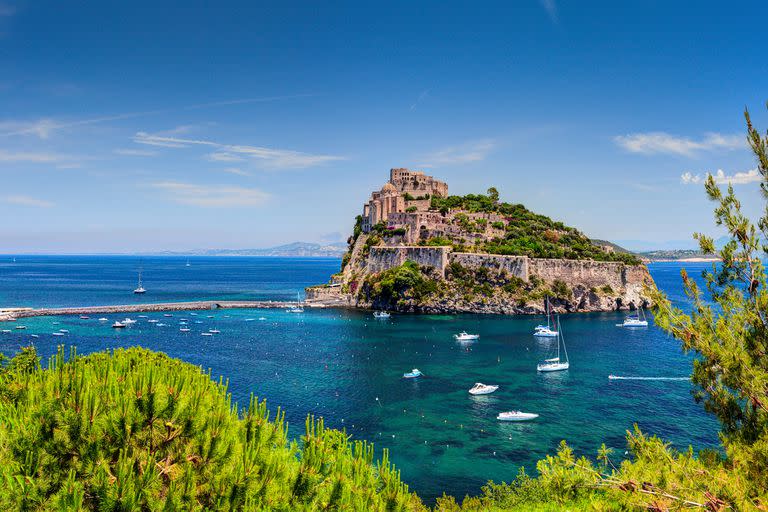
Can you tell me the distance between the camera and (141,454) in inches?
311

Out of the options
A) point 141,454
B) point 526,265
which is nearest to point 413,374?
point 141,454

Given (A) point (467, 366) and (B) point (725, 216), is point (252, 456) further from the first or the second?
(A) point (467, 366)

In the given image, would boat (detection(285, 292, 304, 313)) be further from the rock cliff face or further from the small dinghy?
the small dinghy

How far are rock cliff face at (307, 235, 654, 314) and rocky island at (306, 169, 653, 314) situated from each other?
0.15 m

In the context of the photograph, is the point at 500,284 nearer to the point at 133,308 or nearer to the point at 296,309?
the point at 296,309

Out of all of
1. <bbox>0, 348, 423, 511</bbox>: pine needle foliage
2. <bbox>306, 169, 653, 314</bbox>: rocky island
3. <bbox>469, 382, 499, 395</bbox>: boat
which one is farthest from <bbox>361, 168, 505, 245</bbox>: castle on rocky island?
<bbox>0, 348, 423, 511</bbox>: pine needle foliage

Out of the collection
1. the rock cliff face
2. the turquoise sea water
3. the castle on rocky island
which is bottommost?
the turquoise sea water

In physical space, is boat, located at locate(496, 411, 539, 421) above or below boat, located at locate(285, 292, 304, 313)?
below

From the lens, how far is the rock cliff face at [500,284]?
72.8 metres

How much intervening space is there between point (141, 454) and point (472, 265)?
6965 centimetres

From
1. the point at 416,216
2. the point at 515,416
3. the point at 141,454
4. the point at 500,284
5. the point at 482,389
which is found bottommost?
the point at 515,416

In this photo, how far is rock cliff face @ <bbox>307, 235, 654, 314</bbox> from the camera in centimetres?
7275

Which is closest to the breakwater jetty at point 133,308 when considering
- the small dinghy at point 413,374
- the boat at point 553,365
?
the small dinghy at point 413,374

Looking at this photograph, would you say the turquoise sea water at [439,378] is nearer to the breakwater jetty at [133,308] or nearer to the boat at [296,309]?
the boat at [296,309]
